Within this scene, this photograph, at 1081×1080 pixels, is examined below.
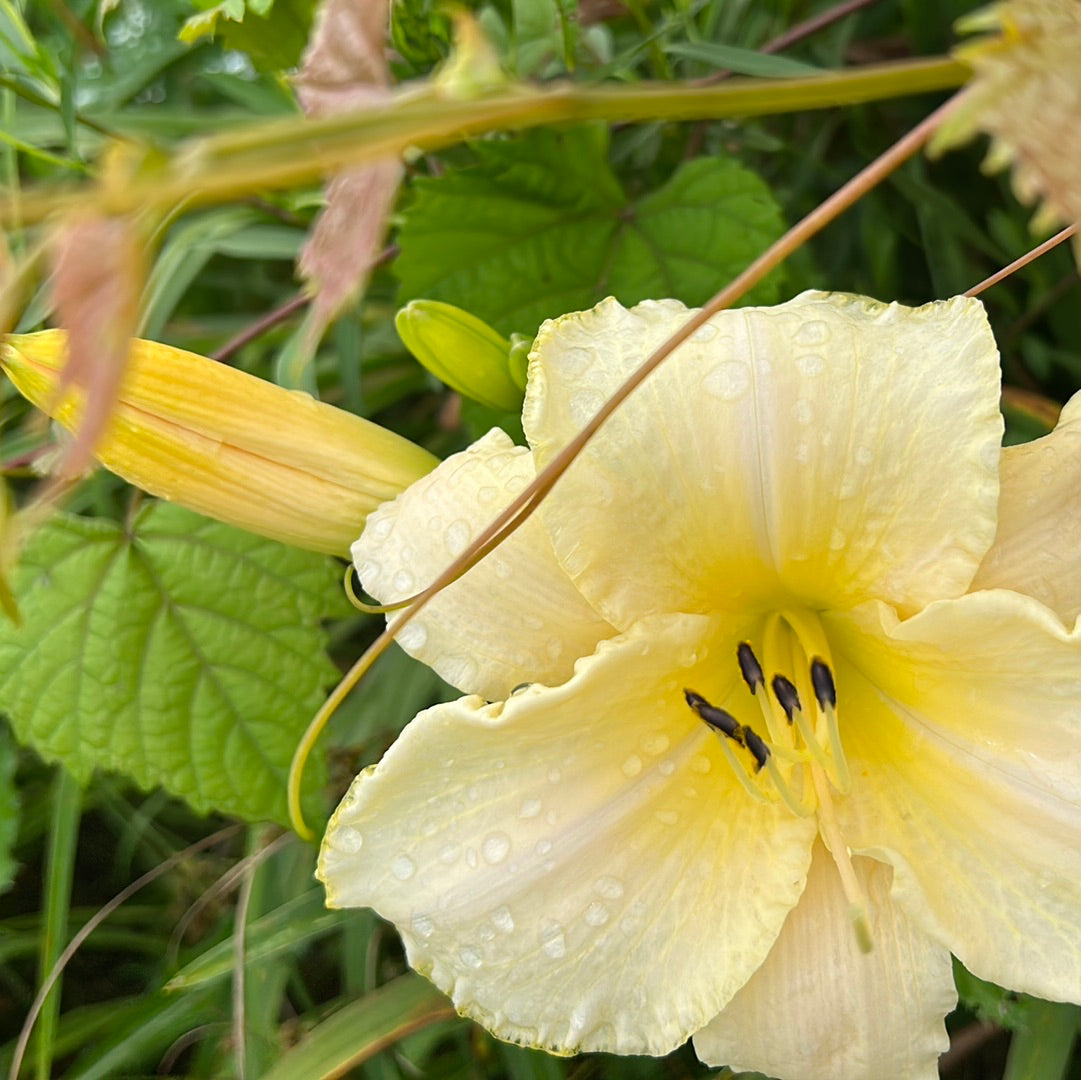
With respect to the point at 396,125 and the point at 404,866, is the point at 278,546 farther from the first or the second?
the point at 396,125

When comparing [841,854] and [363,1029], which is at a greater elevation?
[841,854]

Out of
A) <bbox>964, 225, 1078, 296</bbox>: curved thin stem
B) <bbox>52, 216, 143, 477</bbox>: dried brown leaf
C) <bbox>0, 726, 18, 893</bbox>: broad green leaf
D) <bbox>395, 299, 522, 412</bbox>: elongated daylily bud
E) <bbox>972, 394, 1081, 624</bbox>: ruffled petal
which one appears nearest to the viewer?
<bbox>52, 216, 143, 477</bbox>: dried brown leaf

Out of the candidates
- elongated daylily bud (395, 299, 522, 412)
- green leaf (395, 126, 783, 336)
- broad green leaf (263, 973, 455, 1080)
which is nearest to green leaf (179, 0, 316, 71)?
green leaf (395, 126, 783, 336)

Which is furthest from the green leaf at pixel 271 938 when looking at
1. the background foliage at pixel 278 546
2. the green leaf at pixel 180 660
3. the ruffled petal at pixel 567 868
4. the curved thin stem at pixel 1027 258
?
the curved thin stem at pixel 1027 258

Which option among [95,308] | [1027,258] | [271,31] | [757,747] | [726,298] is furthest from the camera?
[271,31]

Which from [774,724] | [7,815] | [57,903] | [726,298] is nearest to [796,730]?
[774,724]

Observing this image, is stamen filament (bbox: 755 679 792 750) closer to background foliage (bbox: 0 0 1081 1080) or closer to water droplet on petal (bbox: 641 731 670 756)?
water droplet on petal (bbox: 641 731 670 756)

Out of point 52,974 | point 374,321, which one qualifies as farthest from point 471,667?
point 374,321
